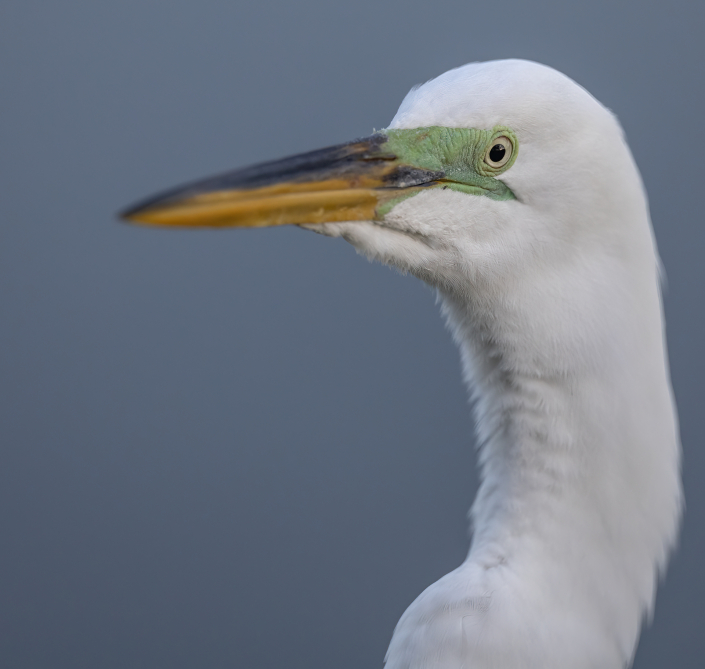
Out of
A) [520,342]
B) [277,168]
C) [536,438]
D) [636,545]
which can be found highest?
[277,168]

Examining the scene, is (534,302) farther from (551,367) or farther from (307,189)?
(307,189)

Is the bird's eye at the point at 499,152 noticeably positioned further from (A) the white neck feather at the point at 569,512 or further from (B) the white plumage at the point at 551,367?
(A) the white neck feather at the point at 569,512

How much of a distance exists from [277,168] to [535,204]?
13.1 inches

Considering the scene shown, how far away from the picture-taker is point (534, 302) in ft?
3.22

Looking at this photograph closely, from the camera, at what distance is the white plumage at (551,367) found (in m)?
0.95

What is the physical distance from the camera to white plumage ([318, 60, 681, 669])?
0.95m

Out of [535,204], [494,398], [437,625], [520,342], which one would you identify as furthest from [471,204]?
[437,625]

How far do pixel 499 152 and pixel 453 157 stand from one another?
0.19ft

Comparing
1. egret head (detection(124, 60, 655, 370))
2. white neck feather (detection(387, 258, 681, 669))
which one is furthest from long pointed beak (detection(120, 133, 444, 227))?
white neck feather (detection(387, 258, 681, 669))

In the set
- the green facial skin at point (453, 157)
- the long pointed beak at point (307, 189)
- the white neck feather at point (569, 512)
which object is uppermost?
the green facial skin at point (453, 157)

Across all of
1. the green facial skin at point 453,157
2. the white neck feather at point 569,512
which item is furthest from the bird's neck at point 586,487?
the green facial skin at point 453,157

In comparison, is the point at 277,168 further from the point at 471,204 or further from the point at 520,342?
the point at 520,342

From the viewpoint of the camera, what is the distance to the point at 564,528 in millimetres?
1047

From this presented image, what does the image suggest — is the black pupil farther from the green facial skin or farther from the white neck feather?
the white neck feather
